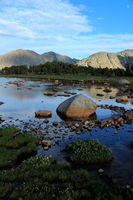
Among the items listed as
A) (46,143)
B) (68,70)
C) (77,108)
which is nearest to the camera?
(46,143)

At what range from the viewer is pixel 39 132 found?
17344 mm

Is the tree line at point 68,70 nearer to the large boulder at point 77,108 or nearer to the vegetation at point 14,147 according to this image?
the large boulder at point 77,108

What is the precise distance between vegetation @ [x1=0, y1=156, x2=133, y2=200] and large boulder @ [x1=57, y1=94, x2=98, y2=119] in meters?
13.1

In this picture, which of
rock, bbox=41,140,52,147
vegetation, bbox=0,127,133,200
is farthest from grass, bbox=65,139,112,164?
rock, bbox=41,140,52,147

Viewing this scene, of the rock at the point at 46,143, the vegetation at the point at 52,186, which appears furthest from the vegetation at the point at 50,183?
the rock at the point at 46,143

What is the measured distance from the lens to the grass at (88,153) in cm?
1204

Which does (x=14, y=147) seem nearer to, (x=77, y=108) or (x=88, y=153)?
(x=88, y=153)

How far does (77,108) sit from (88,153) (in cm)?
1170

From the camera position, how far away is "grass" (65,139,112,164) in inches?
474

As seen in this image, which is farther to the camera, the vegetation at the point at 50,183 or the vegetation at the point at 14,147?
the vegetation at the point at 14,147

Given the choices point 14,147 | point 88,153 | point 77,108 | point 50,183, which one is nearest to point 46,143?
point 14,147

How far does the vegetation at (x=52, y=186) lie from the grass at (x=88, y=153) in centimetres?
185

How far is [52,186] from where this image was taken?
8.58 meters

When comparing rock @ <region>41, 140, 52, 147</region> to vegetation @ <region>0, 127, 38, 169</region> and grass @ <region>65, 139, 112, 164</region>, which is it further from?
grass @ <region>65, 139, 112, 164</region>
